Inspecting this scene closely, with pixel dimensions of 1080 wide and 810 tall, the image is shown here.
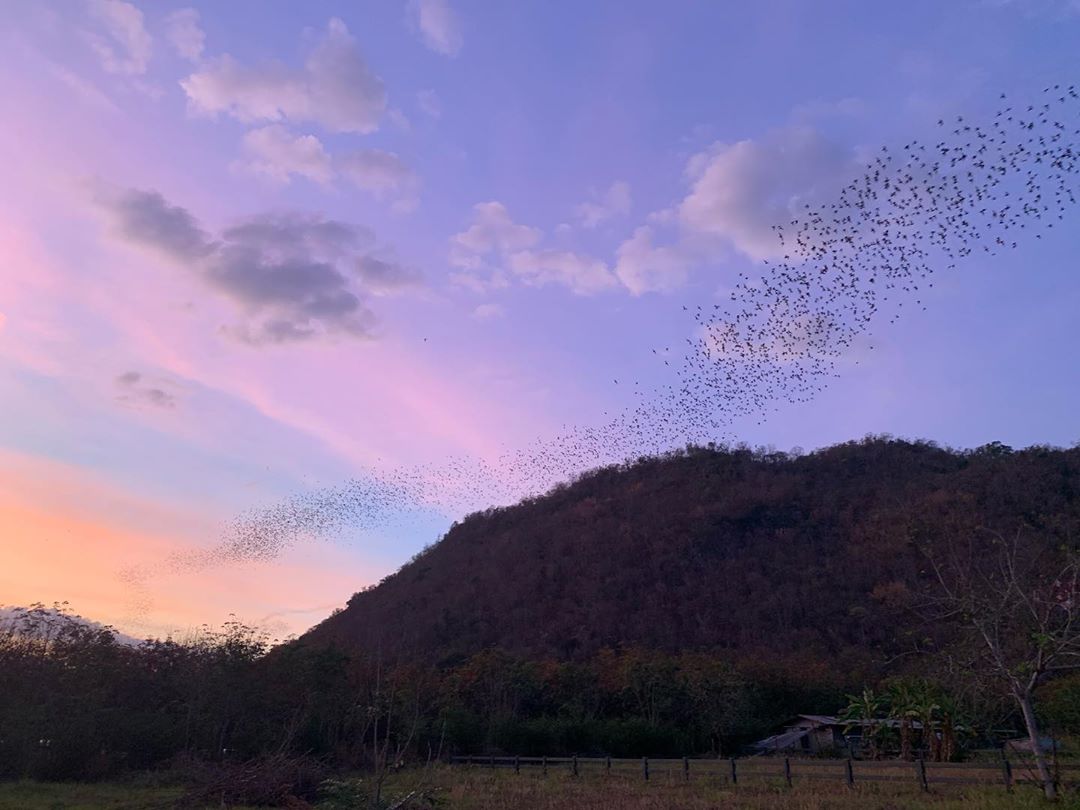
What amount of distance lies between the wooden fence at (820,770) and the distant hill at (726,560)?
30901 mm

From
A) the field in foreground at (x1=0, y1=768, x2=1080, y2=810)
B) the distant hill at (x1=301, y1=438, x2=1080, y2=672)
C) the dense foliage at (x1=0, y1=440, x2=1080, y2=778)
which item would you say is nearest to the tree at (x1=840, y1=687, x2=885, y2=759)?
the dense foliage at (x1=0, y1=440, x2=1080, y2=778)

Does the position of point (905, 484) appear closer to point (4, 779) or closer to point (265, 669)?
point (265, 669)

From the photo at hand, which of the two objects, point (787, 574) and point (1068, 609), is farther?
point (787, 574)

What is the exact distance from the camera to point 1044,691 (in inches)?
1469

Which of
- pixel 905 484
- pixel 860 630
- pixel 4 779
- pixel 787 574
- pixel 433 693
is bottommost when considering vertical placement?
pixel 4 779

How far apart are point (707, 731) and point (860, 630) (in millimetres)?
28706

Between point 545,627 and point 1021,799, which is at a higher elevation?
point 545,627

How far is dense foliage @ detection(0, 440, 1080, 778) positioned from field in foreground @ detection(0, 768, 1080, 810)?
2617 millimetres


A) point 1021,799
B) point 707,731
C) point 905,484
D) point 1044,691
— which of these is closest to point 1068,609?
point 1021,799

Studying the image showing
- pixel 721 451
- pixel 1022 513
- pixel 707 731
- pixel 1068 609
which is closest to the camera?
pixel 1068 609

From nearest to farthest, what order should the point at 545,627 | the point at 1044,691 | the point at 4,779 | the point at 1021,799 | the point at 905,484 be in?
the point at 1021,799
the point at 4,779
the point at 1044,691
the point at 545,627
the point at 905,484

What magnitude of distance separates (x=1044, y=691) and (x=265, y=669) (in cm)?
3605

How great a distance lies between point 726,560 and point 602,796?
66001mm

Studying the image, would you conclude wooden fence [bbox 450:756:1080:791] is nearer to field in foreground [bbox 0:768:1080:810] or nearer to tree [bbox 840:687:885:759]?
field in foreground [bbox 0:768:1080:810]
